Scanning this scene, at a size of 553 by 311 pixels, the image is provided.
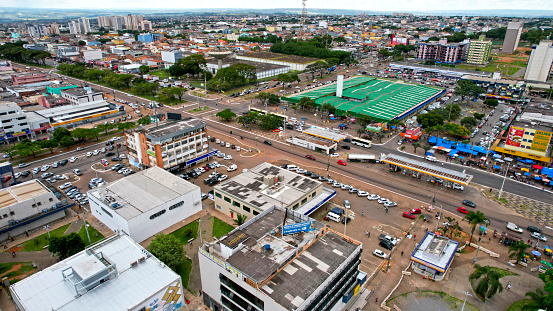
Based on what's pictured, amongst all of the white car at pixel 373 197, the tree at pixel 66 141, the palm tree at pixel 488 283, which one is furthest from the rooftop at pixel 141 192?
the palm tree at pixel 488 283

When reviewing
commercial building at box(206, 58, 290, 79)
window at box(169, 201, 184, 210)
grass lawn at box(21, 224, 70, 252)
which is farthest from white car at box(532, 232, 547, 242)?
commercial building at box(206, 58, 290, 79)

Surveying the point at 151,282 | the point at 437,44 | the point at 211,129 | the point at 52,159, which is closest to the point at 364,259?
the point at 151,282

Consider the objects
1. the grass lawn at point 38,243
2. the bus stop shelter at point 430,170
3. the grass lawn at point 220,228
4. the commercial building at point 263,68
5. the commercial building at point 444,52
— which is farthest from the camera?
the commercial building at point 444,52

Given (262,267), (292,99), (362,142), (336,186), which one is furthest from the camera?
(292,99)

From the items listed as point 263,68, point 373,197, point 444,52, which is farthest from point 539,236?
point 444,52

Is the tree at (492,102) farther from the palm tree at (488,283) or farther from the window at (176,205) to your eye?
the window at (176,205)

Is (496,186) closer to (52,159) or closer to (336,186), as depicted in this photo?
(336,186)
